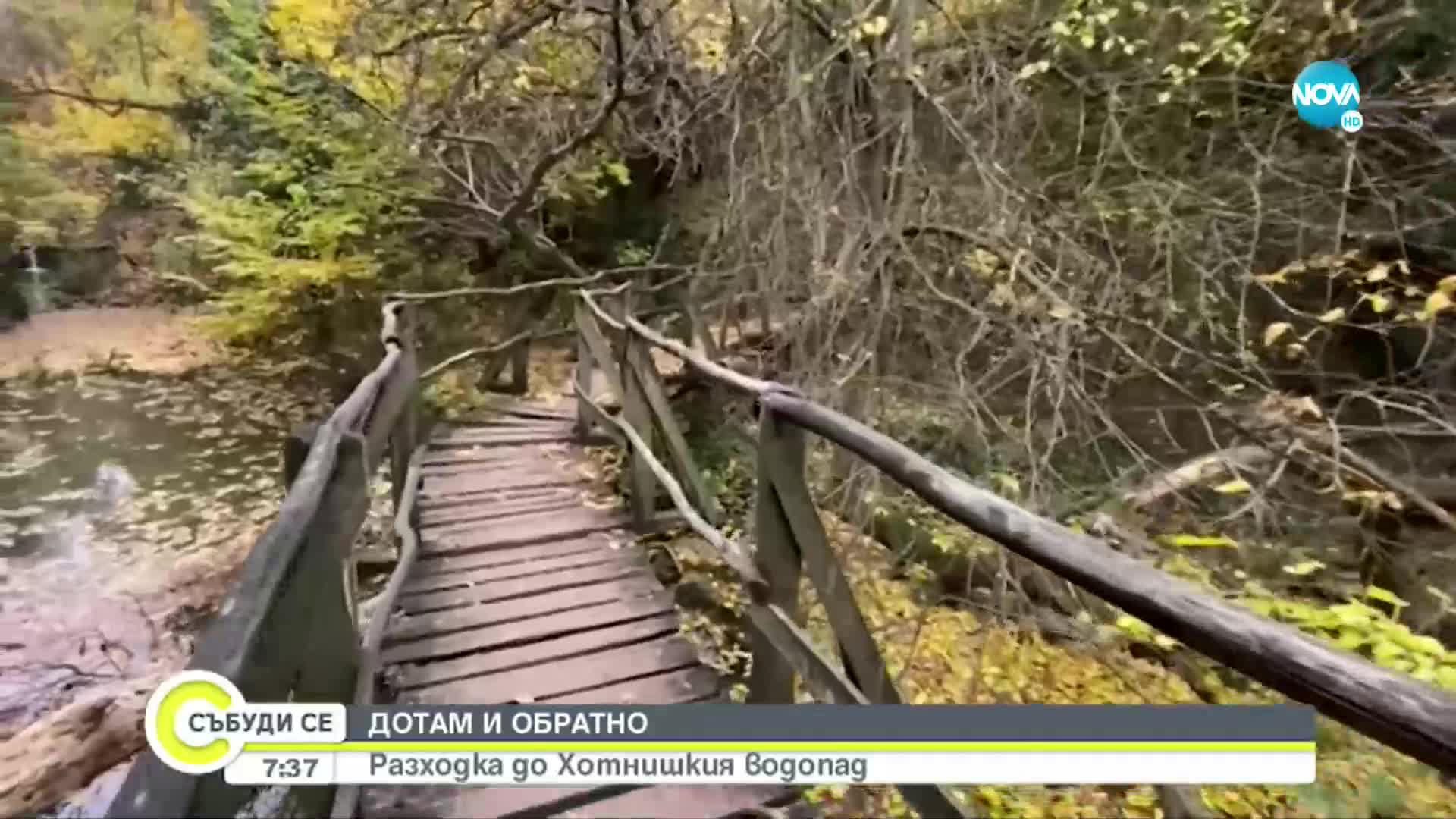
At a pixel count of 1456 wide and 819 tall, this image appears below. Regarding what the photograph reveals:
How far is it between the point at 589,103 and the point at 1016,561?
152 inches

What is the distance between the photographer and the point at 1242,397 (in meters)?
2.84

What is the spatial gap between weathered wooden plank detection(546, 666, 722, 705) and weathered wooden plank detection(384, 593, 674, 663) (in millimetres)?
283

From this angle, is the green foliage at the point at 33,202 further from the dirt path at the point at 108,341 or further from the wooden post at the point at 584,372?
the wooden post at the point at 584,372

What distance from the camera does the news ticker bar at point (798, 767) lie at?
3.54ft

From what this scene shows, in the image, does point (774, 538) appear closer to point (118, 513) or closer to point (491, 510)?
point (491, 510)

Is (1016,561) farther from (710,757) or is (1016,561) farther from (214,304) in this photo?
(214,304)

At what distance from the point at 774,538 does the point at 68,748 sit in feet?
9.82

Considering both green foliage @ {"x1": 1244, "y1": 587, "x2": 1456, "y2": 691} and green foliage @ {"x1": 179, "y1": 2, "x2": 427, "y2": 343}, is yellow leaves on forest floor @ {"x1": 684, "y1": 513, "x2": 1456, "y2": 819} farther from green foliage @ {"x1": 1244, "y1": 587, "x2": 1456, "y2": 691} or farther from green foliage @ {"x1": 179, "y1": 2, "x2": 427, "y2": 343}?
green foliage @ {"x1": 179, "y1": 2, "x2": 427, "y2": 343}

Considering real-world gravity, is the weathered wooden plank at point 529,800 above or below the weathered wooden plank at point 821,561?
below

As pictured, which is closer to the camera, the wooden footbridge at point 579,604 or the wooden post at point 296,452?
the wooden footbridge at point 579,604

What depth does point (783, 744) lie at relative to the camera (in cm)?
120

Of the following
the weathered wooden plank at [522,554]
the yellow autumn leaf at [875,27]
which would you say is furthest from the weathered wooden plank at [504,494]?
the yellow autumn leaf at [875,27]

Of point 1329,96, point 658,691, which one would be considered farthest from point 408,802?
point 1329,96

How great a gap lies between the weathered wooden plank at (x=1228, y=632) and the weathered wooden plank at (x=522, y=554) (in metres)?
1.82
